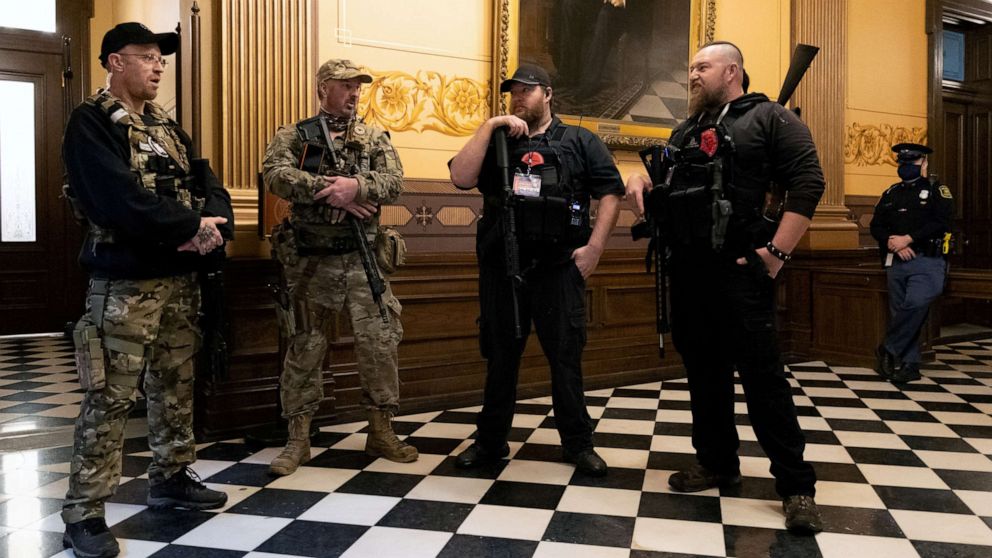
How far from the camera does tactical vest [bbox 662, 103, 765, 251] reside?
101 inches

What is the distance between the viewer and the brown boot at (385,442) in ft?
11.0

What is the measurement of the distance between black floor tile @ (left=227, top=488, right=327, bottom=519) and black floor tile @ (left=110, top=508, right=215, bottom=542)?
0.42 feet

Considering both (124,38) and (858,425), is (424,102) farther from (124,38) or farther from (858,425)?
(858,425)

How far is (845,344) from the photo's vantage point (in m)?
5.80

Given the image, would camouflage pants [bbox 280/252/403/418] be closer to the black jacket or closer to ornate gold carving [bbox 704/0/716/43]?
the black jacket

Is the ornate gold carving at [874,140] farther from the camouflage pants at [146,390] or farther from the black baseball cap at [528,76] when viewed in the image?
the camouflage pants at [146,390]

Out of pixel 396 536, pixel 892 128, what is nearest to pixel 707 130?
pixel 396 536

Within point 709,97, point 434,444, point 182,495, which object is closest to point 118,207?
point 182,495

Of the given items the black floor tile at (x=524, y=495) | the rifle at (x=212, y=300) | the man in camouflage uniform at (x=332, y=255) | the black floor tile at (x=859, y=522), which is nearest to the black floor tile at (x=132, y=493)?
the man in camouflage uniform at (x=332, y=255)

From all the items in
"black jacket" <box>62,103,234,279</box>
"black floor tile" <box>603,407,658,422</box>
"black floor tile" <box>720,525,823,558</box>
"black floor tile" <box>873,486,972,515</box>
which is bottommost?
"black floor tile" <box>720,525,823,558</box>

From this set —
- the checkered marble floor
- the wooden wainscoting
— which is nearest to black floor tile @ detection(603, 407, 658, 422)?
the checkered marble floor

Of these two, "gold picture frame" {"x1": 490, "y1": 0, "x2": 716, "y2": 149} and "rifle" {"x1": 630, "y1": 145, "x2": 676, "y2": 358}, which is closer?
"rifle" {"x1": 630, "y1": 145, "x2": 676, "y2": 358}

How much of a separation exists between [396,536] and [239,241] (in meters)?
1.81

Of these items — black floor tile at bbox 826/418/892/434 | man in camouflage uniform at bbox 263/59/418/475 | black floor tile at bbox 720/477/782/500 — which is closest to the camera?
black floor tile at bbox 720/477/782/500
